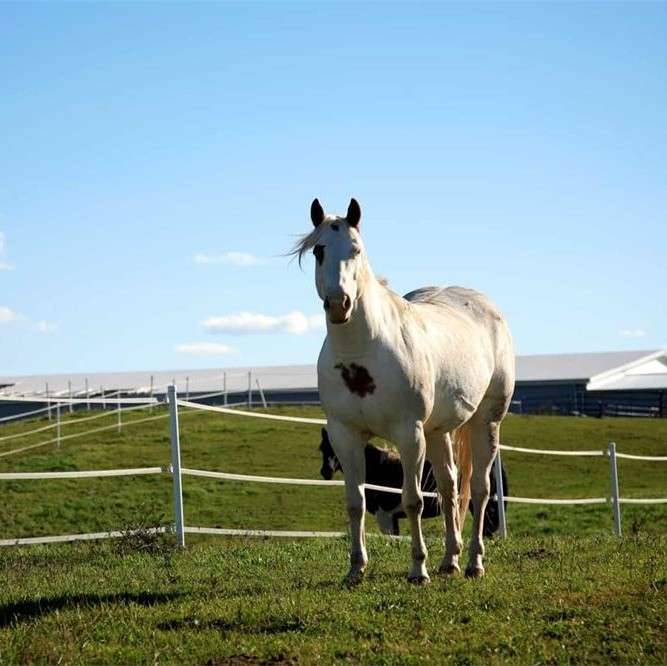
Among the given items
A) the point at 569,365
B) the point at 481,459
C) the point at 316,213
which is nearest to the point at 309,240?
the point at 316,213

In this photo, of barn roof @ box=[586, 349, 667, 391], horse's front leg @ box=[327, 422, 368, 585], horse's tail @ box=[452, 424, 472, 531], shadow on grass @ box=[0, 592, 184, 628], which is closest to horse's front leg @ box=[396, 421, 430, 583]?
horse's front leg @ box=[327, 422, 368, 585]

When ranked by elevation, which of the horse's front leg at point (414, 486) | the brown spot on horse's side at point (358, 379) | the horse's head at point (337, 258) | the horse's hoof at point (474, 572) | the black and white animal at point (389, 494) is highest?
the horse's head at point (337, 258)

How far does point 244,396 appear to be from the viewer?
181ft

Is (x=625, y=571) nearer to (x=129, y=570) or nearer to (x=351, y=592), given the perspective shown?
(x=351, y=592)

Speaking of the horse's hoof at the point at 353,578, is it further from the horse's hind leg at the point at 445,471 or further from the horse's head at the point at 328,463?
the horse's head at the point at 328,463

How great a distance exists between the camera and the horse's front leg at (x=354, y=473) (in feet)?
25.1

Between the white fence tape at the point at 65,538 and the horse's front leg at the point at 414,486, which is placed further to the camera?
the white fence tape at the point at 65,538

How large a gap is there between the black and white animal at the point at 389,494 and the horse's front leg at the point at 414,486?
8.33m

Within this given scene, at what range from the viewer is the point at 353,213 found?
7.37 m

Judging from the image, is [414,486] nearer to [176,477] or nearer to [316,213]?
[316,213]

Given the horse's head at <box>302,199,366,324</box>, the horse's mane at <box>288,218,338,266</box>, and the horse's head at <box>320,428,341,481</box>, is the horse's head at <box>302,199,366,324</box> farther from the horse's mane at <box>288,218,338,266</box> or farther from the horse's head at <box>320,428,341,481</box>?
the horse's head at <box>320,428,341,481</box>

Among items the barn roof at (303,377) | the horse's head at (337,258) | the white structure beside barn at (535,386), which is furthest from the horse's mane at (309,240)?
the barn roof at (303,377)

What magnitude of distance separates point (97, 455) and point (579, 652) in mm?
24492

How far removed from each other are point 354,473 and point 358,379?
0.68 metres
